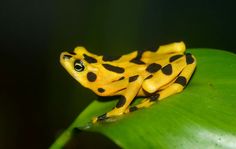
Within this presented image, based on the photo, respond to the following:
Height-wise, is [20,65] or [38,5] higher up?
[38,5]

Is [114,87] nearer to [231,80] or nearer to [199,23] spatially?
[231,80]

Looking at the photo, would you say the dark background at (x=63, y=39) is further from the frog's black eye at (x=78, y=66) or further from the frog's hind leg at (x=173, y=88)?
the frog's hind leg at (x=173, y=88)

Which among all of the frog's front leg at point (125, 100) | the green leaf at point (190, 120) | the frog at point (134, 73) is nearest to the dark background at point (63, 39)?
the frog at point (134, 73)

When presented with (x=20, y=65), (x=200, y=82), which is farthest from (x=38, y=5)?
(x=200, y=82)

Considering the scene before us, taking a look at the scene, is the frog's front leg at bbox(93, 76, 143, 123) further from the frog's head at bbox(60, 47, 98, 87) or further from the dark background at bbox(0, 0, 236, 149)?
the dark background at bbox(0, 0, 236, 149)

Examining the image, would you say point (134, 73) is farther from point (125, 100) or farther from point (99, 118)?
point (99, 118)

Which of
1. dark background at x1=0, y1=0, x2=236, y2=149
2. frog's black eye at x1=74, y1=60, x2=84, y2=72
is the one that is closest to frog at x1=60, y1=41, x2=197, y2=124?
frog's black eye at x1=74, y1=60, x2=84, y2=72

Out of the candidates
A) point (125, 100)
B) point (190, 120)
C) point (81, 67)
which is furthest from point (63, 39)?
point (190, 120)
